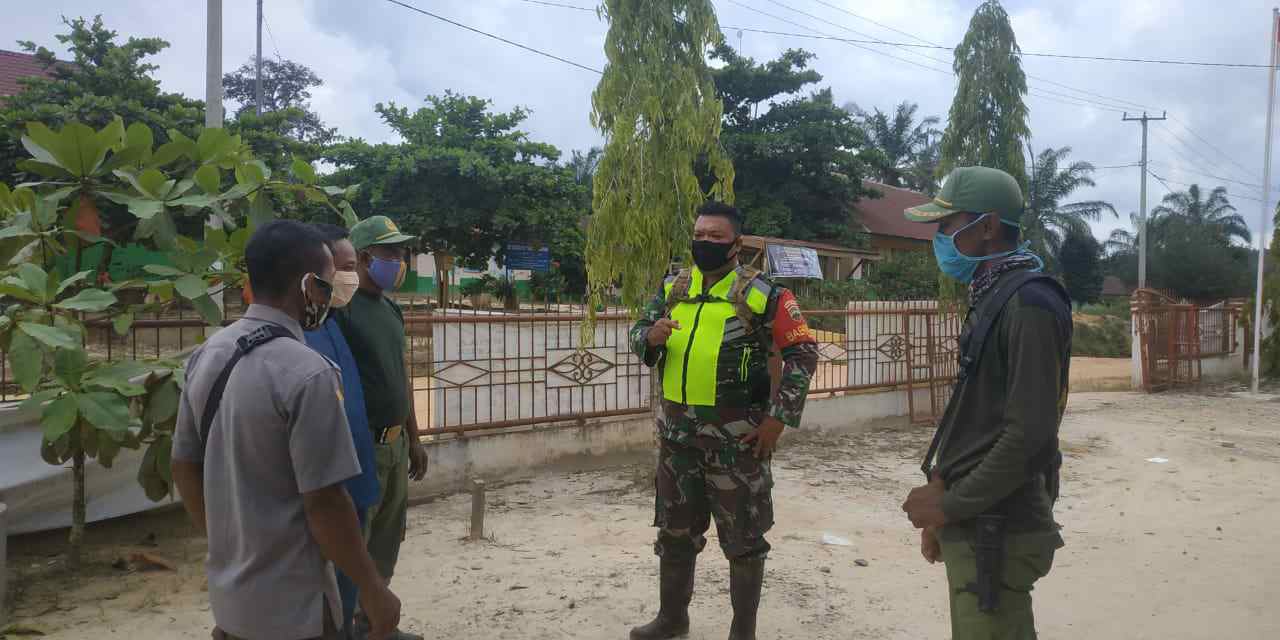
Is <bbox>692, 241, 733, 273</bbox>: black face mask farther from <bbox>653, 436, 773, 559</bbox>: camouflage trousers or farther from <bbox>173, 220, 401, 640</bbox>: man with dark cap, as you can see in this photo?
<bbox>173, 220, 401, 640</bbox>: man with dark cap

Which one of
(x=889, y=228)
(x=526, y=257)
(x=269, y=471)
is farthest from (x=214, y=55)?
(x=889, y=228)

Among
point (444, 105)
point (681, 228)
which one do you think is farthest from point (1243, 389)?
point (444, 105)

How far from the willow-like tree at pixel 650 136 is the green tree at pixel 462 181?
17050 mm

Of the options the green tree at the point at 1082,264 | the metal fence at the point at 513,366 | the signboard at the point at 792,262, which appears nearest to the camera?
the metal fence at the point at 513,366

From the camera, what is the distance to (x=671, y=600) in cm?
354

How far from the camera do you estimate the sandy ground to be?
3.82m

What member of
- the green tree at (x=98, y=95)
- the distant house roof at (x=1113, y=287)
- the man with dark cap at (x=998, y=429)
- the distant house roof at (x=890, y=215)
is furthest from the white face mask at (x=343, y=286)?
the distant house roof at (x=1113, y=287)

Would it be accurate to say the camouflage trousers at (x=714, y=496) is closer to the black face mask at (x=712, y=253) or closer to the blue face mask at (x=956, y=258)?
the black face mask at (x=712, y=253)

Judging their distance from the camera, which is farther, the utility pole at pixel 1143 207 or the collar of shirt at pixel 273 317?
the utility pole at pixel 1143 207

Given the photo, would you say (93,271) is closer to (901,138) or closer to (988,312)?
(988,312)

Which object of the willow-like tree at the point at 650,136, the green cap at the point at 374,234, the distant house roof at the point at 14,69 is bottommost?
the green cap at the point at 374,234

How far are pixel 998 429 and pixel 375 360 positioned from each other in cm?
210

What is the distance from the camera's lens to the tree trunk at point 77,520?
4.22 metres

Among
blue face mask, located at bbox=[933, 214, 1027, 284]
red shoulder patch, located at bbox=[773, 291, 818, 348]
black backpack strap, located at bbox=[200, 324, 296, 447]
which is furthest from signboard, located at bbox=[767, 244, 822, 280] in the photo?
black backpack strap, located at bbox=[200, 324, 296, 447]
